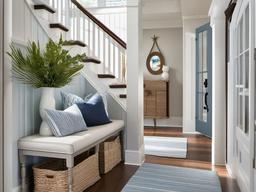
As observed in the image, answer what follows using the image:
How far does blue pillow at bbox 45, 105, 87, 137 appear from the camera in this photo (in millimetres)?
2475

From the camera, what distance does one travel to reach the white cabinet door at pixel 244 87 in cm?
207

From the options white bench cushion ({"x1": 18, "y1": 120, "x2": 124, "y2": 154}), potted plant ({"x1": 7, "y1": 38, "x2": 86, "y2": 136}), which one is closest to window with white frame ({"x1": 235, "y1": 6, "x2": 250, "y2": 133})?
white bench cushion ({"x1": 18, "y1": 120, "x2": 124, "y2": 154})

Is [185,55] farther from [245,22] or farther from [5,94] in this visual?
[5,94]

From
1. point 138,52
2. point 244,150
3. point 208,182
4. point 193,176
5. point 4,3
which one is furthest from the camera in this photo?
point 138,52

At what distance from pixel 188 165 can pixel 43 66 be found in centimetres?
228

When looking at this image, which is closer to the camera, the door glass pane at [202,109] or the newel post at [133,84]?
the newel post at [133,84]

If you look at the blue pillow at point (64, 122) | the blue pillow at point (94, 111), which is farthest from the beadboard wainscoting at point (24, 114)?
the blue pillow at point (94, 111)

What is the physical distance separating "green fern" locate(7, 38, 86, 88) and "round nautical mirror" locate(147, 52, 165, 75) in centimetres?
453

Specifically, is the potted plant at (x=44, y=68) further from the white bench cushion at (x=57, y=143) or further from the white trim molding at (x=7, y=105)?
the white bench cushion at (x=57, y=143)

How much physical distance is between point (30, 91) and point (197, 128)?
417cm

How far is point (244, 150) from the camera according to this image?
8.04 ft

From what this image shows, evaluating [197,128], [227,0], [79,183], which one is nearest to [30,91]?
[79,183]

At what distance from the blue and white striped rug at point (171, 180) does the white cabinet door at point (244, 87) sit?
339 mm

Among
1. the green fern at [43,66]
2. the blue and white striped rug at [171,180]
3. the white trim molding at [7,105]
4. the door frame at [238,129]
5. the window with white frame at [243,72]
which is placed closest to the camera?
the door frame at [238,129]
